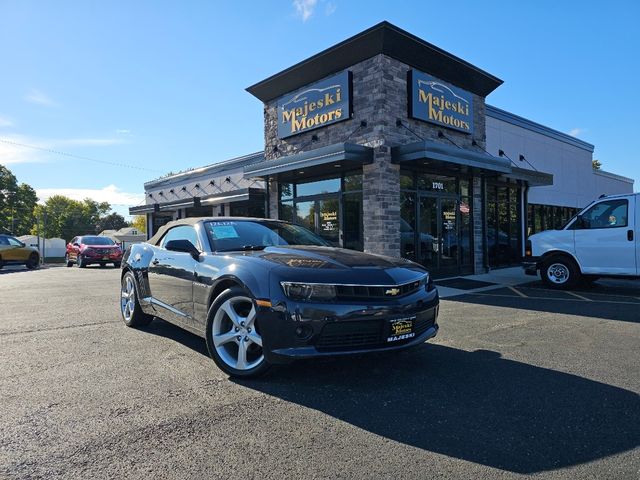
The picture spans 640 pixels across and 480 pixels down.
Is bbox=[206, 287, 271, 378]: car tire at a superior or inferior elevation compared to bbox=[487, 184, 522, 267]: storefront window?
inferior

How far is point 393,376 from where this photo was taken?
394cm

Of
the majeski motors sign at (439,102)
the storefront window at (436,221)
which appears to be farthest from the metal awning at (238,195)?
the majeski motors sign at (439,102)

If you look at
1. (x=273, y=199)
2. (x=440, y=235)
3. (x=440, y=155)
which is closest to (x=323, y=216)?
(x=273, y=199)

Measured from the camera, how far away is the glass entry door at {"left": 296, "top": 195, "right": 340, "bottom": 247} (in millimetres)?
12758

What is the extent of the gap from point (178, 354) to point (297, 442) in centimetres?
234

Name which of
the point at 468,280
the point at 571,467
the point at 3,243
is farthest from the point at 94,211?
the point at 571,467

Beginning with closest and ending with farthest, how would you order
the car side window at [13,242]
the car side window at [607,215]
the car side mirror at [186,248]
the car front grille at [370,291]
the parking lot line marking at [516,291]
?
the car front grille at [370,291] < the car side mirror at [186,248] < the parking lot line marking at [516,291] < the car side window at [607,215] < the car side window at [13,242]

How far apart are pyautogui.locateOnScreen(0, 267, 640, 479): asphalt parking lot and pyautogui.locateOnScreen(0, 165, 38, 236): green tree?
74095mm

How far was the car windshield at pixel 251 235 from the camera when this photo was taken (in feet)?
15.4

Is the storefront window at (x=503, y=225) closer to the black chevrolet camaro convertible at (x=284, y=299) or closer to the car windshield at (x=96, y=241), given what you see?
the black chevrolet camaro convertible at (x=284, y=299)

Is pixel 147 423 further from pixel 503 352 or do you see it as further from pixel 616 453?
pixel 503 352

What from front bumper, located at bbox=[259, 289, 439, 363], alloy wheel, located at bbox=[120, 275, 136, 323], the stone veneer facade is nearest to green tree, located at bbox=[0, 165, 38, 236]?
the stone veneer facade

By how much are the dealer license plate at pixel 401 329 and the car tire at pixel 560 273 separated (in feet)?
26.7

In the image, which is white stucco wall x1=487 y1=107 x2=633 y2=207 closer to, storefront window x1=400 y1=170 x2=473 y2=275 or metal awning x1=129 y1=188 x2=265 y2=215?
storefront window x1=400 y1=170 x2=473 y2=275
